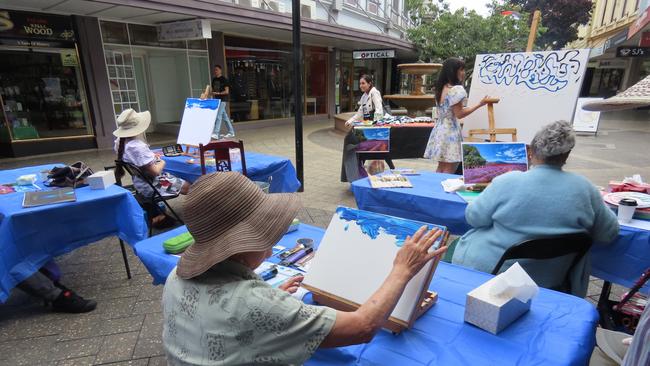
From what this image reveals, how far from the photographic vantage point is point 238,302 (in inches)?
38.4

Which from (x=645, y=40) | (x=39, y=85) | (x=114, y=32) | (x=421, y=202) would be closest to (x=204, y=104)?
(x=421, y=202)

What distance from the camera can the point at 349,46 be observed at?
15.0m

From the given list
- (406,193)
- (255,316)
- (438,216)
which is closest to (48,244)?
(255,316)

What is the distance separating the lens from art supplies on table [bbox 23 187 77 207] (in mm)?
2598

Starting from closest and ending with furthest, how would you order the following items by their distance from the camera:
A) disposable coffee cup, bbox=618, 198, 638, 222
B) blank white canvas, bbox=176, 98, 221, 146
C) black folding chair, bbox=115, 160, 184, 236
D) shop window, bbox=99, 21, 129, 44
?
disposable coffee cup, bbox=618, 198, 638, 222 < black folding chair, bbox=115, 160, 184, 236 < blank white canvas, bbox=176, 98, 221, 146 < shop window, bbox=99, 21, 129, 44

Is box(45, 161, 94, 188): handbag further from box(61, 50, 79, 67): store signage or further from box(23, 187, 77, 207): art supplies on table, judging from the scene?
box(61, 50, 79, 67): store signage

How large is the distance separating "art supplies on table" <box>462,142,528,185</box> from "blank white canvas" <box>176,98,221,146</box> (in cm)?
273

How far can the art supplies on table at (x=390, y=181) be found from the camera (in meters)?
3.04

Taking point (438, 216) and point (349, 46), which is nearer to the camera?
point (438, 216)

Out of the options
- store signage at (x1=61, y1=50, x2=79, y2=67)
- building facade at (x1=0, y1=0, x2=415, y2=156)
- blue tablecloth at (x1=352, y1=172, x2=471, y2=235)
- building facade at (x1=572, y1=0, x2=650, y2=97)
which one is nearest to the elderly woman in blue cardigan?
blue tablecloth at (x1=352, y1=172, x2=471, y2=235)

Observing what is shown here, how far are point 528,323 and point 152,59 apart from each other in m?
11.1

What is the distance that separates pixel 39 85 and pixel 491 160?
345 inches

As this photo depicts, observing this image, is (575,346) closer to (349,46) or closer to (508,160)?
(508,160)

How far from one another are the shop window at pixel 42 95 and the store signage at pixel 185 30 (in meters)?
2.11
